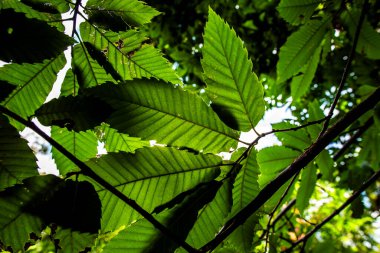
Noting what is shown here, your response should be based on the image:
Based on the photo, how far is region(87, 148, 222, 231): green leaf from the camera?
67cm

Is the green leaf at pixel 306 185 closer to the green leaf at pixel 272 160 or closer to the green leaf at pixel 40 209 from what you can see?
the green leaf at pixel 272 160

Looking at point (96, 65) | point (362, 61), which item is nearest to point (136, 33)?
point (96, 65)

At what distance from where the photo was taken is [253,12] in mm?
3705

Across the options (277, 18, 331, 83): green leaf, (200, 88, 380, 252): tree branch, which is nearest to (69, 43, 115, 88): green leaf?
(200, 88, 380, 252): tree branch

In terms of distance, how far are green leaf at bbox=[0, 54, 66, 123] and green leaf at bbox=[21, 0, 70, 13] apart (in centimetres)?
14

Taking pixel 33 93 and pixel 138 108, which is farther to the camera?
pixel 33 93

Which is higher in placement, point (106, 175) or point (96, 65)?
point (96, 65)

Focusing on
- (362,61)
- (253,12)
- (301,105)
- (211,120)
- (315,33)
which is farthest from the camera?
(301,105)

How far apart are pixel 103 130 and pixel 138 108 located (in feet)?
1.22

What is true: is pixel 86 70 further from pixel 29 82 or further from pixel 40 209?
pixel 40 209

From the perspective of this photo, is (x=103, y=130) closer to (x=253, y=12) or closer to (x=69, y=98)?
(x=69, y=98)

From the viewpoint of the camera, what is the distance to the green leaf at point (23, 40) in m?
0.61

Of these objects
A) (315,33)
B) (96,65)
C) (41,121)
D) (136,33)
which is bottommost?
(41,121)

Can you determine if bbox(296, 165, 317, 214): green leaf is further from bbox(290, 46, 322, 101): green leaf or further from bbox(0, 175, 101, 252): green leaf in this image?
bbox(0, 175, 101, 252): green leaf
